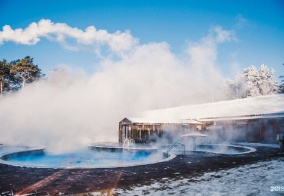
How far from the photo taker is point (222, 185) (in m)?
6.51

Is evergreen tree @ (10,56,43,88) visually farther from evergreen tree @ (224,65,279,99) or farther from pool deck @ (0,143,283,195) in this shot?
evergreen tree @ (224,65,279,99)

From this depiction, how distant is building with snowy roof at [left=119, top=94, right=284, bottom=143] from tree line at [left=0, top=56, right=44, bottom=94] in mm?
28203

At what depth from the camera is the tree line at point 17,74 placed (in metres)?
46.4

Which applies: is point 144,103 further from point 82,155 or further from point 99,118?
point 82,155

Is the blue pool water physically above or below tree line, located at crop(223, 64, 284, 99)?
below

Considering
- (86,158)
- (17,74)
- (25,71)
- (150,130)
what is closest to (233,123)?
(150,130)

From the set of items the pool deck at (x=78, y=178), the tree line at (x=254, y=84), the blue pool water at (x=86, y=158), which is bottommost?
the blue pool water at (x=86, y=158)

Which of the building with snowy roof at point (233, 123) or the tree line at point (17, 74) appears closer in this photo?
the building with snowy roof at point (233, 123)

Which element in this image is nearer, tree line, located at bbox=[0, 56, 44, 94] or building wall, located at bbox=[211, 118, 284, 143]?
building wall, located at bbox=[211, 118, 284, 143]

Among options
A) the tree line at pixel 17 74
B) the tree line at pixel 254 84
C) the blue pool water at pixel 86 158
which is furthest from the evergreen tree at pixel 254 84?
the tree line at pixel 17 74

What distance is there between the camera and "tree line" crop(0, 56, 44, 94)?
4644 cm

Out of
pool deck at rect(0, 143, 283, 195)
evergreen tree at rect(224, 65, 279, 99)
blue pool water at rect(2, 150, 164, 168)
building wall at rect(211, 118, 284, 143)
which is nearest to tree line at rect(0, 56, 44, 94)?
blue pool water at rect(2, 150, 164, 168)

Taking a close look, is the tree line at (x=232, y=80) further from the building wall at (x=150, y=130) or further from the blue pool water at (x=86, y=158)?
the blue pool water at (x=86, y=158)

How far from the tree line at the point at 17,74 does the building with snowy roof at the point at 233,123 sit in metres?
28.2
